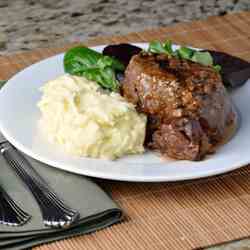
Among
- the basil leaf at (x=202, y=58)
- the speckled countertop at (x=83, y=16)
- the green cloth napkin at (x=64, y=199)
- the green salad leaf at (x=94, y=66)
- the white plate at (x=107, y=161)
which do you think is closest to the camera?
the green cloth napkin at (x=64, y=199)

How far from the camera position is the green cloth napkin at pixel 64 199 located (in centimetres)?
211

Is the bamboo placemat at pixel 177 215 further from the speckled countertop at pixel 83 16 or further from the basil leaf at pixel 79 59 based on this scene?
the speckled countertop at pixel 83 16

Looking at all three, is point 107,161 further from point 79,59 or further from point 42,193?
point 79,59

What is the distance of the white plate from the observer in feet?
7.50

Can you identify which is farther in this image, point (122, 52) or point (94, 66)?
point (122, 52)

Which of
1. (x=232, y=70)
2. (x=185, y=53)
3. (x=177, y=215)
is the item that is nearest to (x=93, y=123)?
(x=177, y=215)

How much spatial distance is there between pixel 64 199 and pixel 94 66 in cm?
54

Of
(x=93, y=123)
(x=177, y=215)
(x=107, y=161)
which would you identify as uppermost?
(x=93, y=123)

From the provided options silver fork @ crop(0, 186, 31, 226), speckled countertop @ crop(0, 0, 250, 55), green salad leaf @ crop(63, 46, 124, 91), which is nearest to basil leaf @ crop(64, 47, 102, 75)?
green salad leaf @ crop(63, 46, 124, 91)

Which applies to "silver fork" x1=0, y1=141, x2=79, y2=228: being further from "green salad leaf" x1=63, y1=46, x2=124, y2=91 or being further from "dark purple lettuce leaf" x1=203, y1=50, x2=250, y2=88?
"dark purple lettuce leaf" x1=203, y1=50, x2=250, y2=88

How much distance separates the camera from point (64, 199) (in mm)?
2246

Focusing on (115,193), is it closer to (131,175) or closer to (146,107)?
(131,175)

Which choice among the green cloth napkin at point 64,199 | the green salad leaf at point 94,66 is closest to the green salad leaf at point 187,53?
the green salad leaf at point 94,66

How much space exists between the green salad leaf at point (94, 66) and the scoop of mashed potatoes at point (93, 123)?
0.09 m
